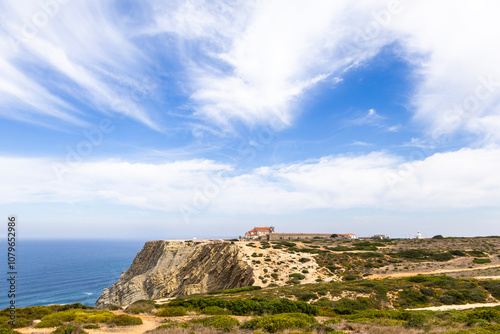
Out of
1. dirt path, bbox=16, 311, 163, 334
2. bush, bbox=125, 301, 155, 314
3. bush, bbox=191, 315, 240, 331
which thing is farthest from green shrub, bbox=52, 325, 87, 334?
bush, bbox=125, 301, 155, 314

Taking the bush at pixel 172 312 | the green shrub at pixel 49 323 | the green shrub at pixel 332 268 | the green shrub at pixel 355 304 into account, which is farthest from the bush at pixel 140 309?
the green shrub at pixel 332 268

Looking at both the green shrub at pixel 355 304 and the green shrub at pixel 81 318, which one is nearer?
the green shrub at pixel 81 318

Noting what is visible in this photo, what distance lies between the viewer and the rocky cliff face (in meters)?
42.1

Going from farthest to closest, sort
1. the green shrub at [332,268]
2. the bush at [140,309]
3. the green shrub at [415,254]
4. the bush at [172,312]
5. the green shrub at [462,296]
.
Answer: the green shrub at [415,254] → the green shrub at [332,268] → the green shrub at [462,296] → the bush at [140,309] → the bush at [172,312]

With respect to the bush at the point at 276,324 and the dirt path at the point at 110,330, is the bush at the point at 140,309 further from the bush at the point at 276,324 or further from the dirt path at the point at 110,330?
the bush at the point at 276,324

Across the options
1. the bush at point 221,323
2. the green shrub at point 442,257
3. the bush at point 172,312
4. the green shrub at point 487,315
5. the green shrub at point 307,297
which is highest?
the bush at point 221,323

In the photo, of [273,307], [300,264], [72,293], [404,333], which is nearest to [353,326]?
[404,333]

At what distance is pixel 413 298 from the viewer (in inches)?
924

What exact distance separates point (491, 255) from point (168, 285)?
60.3m

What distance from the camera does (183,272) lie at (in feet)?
181

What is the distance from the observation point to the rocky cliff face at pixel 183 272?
42.1 meters

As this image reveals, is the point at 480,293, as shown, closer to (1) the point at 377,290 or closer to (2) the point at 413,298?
(2) the point at 413,298

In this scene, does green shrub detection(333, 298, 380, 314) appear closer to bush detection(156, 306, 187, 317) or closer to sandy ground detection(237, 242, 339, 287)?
bush detection(156, 306, 187, 317)

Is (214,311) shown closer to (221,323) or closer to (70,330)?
(221,323)
